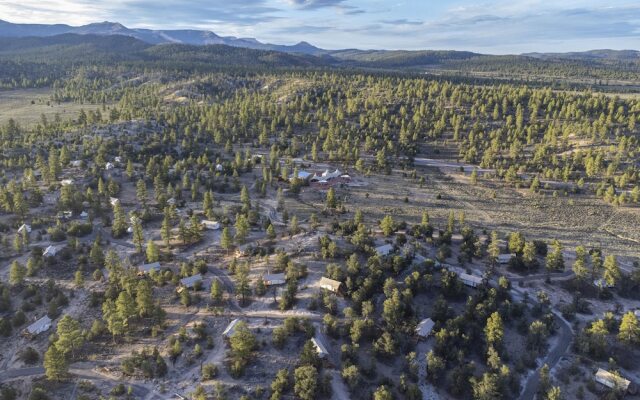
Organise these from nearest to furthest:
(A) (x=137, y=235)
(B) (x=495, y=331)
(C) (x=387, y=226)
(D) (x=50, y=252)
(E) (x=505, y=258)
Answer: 1. (B) (x=495, y=331)
2. (D) (x=50, y=252)
3. (E) (x=505, y=258)
4. (A) (x=137, y=235)
5. (C) (x=387, y=226)

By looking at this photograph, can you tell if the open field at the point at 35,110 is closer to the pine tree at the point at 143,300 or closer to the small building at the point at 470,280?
the pine tree at the point at 143,300

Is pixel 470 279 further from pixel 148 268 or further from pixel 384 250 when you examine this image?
pixel 148 268

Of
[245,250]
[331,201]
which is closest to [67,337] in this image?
[245,250]

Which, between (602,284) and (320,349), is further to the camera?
(602,284)

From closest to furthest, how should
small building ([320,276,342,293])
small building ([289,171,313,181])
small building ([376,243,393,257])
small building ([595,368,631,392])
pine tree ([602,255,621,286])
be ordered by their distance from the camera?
small building ([595,368,631,392])
small building ([320,276,342,293])
pine tree ([602,255,621,286])
small building ([376,243,393,257])
small building ([289,171,313,181])

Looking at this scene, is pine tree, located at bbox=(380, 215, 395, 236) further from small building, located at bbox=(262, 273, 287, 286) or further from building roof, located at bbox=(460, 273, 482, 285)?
small building, located at bbox=(262, 273, 287, 286)

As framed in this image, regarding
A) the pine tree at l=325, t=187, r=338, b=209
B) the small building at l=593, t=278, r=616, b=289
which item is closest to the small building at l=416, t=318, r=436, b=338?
the small building at l=593, t=278, r=616, b=289
